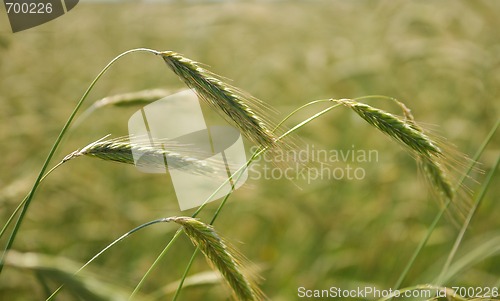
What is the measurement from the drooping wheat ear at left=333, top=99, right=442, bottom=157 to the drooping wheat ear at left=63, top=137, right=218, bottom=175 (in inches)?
12.4

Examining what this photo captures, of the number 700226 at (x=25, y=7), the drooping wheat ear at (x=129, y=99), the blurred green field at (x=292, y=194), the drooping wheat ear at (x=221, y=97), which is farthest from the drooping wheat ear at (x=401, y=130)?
the number 700226 at (x=25, y=7)

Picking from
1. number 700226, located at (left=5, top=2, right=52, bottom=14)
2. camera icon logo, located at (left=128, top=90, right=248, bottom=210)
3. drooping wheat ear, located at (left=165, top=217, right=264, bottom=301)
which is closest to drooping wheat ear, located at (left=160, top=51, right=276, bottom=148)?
camera icon logo, located at (left=128, top=90, right=248, bottom=210)

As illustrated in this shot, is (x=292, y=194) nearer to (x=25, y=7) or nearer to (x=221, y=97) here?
(x=25, y=7)

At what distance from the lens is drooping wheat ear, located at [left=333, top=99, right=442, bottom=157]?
1096 millimetres

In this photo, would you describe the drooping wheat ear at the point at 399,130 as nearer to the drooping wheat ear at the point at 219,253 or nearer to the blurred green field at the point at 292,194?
the drooping wheat ear at the point at 219,253

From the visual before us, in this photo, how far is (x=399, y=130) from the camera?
3.66 ft

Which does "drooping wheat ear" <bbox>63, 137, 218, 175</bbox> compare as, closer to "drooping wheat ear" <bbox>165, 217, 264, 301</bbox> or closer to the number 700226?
"drooping wheat ear" <bbox>165, 217, 264, 301</bbox>

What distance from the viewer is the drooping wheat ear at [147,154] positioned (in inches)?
42.5

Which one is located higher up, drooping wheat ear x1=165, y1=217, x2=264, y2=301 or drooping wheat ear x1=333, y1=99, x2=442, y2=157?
drooping wheat ear x1=333, y1=99, x2=442, y2=157

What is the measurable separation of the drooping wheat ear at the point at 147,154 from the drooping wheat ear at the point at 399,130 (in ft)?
1.03

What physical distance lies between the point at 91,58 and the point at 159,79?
0.72 metres

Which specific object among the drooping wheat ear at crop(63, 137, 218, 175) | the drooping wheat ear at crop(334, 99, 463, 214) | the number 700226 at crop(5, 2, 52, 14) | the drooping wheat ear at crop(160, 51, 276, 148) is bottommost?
the drooping wheat ear at crop(334, 99, 463, 214)

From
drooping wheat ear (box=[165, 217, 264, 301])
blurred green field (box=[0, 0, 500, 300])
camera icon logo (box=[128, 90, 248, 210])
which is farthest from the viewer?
blurred green field (box=[0, 0, 500, 300])

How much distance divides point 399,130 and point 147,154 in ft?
1.65
